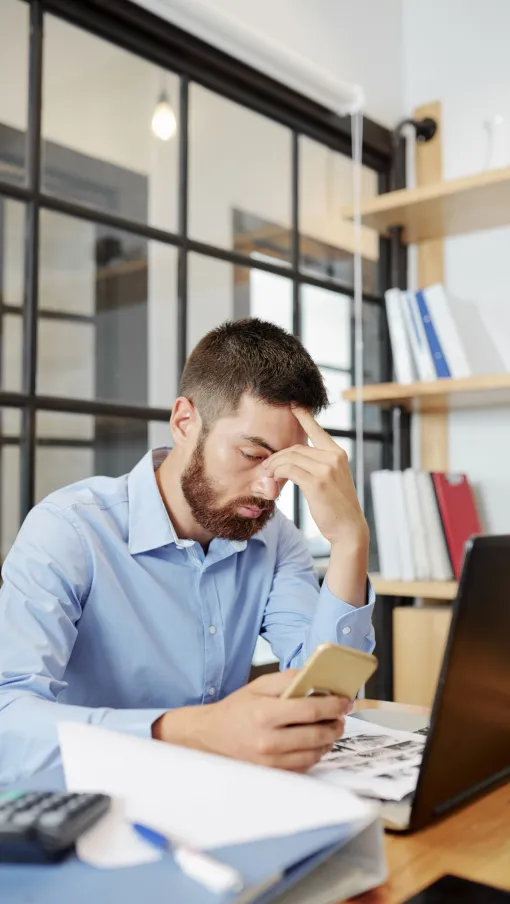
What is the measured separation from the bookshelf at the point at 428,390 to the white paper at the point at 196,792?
1730 mm

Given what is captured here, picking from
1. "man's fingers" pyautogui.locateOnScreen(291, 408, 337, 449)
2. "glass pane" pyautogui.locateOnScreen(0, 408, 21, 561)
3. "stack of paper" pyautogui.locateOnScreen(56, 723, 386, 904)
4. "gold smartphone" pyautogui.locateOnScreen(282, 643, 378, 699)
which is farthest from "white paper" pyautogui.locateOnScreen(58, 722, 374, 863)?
"glass pane" pyautogui.locateOnScreen(0, 408, 21, 561)

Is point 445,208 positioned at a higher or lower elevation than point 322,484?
higher

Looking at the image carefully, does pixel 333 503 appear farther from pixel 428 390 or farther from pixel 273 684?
pixel 428 390

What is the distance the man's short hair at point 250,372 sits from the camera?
1326 millimetres

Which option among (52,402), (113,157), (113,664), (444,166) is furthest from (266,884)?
(444,166)

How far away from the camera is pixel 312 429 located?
134cm

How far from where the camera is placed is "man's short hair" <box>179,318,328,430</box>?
1.33 m

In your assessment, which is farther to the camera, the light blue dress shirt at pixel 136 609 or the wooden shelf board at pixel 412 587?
the wooden shelf board at pixel 412 587

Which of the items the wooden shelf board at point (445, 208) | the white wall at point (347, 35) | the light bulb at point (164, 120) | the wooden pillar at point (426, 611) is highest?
the white wall at point (347, 35)

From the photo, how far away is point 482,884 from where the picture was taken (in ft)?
2.25

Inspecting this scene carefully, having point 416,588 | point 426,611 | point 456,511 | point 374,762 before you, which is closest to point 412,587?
point 416,588

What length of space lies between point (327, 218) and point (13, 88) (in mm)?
1122

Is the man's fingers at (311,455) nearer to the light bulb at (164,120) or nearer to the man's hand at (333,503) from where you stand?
the man's hand at (333,503)

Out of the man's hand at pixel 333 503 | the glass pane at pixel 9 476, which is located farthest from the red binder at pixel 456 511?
the glass pane at pixel 9 476
